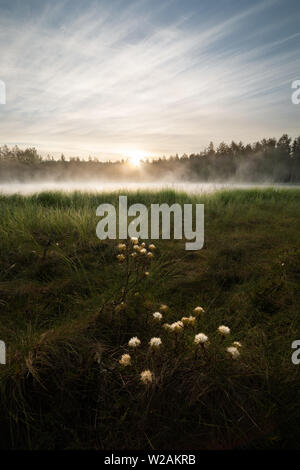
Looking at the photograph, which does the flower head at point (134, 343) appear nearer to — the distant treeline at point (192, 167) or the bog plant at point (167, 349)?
the bog plant at point (167, 349)

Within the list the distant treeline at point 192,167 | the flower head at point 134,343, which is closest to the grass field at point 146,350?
the flower head at point 134,343

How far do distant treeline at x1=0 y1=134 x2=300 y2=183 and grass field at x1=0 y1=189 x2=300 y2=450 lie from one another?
3539 centimetres

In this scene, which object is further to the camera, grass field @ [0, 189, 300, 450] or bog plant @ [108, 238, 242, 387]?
bog plant @ [108, 238, 242, 387]

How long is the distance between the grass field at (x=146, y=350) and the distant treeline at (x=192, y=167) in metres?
35.4

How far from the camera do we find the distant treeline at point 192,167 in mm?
40094

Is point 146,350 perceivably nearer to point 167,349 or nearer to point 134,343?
point 167,349

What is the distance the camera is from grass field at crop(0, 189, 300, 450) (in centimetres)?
136

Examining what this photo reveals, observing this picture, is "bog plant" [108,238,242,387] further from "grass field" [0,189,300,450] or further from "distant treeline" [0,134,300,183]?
"distant treeline" [0,134,300,183]

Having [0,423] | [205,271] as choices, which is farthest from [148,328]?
[205,271]

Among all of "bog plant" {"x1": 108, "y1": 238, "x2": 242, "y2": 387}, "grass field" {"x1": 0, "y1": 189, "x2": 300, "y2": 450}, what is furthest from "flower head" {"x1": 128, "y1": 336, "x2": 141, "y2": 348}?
"grass field" {"x1": 0, "y1": 189, "x2": 300, "y2": 450}

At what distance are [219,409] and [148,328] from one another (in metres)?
0.89

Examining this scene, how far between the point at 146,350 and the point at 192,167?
159 feet

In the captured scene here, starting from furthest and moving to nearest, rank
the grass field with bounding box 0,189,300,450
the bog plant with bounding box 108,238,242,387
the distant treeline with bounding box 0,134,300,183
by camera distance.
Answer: the distant treeline with bounding box 0,134,300,183
the bog plant with bounding box 108,238,242,387
the grass field with bounding box 0,189,300,450

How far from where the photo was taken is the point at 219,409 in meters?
1.42
